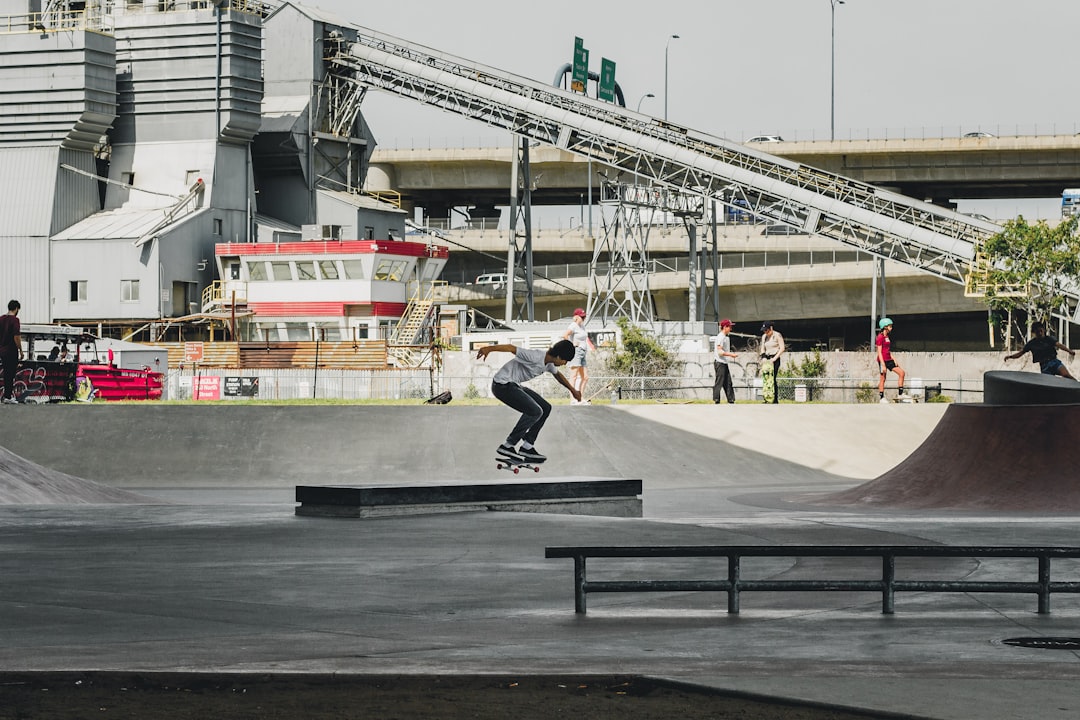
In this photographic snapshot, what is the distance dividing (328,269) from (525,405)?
5033 centimetres

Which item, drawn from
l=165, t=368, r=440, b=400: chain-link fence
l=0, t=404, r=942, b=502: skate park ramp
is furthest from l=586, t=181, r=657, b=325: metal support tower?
l=0, t=404, r=942, b=502: skate park ramp

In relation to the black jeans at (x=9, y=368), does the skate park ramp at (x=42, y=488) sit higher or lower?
lower

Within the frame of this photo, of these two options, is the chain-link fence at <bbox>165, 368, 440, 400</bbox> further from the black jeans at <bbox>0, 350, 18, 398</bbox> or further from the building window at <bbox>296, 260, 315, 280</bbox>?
the building window at <bbox>296, 260, 315, 280</bbox>

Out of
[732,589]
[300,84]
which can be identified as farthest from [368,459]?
[300,84]

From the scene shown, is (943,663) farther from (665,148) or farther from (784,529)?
(665,148)

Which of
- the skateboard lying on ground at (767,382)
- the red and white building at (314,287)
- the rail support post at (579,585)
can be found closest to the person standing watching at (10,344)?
the skateboard lying on ground at (767,382)

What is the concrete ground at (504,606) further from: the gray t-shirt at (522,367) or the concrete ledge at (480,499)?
the gray t-shirt at (522,367)

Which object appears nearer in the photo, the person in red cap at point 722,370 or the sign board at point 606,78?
the person in red cap at point 722,370

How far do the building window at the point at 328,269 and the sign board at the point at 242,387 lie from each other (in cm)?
2116

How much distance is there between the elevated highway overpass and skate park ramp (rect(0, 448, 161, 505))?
2424 inches

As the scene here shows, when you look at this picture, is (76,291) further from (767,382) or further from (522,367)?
(522,367)

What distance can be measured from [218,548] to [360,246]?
179 feet

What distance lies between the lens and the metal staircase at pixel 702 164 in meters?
54.8

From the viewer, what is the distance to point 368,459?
24.8 meters
